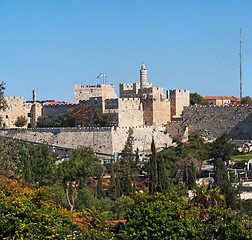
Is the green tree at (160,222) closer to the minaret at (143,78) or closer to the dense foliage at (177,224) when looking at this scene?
the dense foliage at (177,224)

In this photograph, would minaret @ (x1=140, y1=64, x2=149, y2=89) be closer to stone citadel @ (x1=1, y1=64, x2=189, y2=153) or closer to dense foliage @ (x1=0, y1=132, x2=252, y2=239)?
stone citadel @ (x1=1, y1=64, x2=189, y2=153)

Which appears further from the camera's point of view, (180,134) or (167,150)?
(180,134)

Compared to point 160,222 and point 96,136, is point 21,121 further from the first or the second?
point 160,222

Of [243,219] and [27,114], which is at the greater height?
[27,114]

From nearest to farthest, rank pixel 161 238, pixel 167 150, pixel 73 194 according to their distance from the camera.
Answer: pixel 161 238
pixel 73 194
pixel 167 150

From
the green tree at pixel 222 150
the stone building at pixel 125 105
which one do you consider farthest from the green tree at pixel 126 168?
the green tree at pixel 222 150

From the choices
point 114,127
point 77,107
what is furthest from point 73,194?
point 77,107

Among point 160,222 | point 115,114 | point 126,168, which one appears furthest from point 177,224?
point 115,114

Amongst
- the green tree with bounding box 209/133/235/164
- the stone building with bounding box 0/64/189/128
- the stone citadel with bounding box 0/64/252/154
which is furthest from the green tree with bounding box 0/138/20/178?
the stone building with bounding box 0/64/189/128

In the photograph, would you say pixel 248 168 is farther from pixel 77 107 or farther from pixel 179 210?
pixel 179 210

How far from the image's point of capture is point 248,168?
1417 inches

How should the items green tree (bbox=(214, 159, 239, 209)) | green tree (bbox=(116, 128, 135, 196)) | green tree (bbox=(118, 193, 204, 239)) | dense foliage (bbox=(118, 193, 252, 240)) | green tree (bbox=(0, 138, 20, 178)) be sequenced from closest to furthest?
dense foliage (bbox=(118, 193, 252, 240)) < green tree (bbox=(118, 193, 204, 239)) < green tree (bbox=(214, 159, 239, 209)) < green tree (bbox=(0, 138, 20, 178)) < green tree (bbox=(116, 128, 135, 196))

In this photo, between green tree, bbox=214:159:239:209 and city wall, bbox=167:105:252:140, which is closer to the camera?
green tree, bbox=214:159:239:209

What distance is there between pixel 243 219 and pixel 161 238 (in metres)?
2.12
